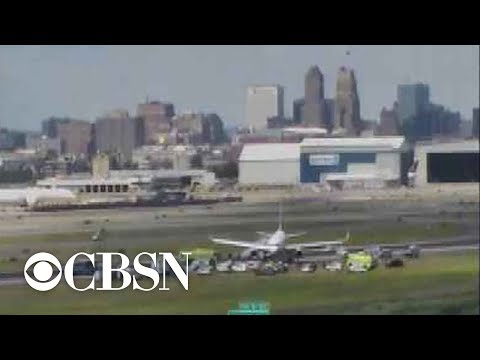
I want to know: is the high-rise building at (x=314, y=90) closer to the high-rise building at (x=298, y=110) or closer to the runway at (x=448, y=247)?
the high-rise building at (x=298, y=110)

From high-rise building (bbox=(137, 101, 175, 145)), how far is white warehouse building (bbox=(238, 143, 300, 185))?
0.47 meters

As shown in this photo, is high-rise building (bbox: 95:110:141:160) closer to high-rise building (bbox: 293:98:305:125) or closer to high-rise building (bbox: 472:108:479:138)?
high-rise building (bbox: 293:98:305:125)

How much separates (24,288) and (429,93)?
8.48 ft

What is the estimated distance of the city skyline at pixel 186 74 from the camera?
28.2 feet

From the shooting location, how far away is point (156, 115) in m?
8.65

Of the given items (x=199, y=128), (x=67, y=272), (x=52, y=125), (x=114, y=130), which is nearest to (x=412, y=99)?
(x=199, y=128)

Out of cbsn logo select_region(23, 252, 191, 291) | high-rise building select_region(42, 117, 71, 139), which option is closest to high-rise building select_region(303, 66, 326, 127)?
cbsn logo select_region(23, 252, 191, 291)

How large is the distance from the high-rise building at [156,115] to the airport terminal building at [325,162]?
1.56 ft

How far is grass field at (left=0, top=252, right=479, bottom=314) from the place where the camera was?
28.4 feet

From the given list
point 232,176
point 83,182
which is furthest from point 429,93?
point 83,182

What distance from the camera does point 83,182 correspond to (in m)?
8.70

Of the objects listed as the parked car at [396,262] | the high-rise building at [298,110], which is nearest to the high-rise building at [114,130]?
the high-rise building at [298,110]

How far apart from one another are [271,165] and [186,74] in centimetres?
72
